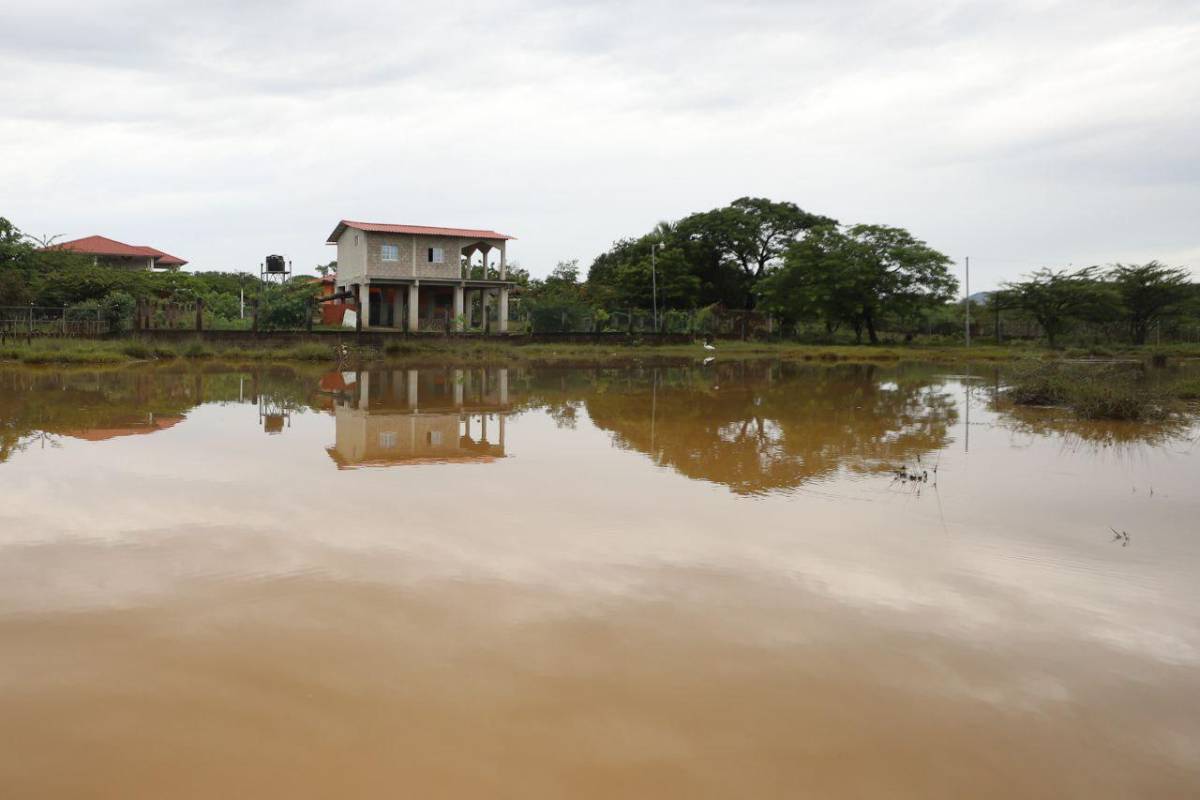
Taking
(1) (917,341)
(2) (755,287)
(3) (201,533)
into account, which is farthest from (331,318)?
(3) (201,533)

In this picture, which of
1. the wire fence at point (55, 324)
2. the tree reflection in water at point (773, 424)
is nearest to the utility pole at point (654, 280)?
the tree reflection in water at point (773, 424)

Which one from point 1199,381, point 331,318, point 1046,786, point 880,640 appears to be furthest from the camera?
point 331,318

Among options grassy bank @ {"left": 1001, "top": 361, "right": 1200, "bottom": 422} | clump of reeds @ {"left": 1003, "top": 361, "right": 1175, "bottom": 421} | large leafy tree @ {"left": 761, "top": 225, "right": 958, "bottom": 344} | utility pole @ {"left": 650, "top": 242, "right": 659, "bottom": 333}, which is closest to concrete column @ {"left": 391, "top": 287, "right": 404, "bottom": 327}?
utility pole @ {"left": 650, "top": 242, "right": 659, "bottom": 333}

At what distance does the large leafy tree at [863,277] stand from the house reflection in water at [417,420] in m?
23.7

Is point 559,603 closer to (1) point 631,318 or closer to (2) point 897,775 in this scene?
(2) point 897,775

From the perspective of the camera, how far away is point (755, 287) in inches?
1757

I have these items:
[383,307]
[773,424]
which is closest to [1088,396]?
[773,424]

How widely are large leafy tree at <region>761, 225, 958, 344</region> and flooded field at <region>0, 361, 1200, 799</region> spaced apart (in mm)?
32479

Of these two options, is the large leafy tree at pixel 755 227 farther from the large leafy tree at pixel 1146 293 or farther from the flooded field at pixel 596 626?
the flooded field at pixel 596 626

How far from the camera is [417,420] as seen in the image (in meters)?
11.9

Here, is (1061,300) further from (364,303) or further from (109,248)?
(109,248)

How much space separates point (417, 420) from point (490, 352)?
17978 millimetres

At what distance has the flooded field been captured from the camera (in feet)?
8.99

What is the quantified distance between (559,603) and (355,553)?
1.42m
